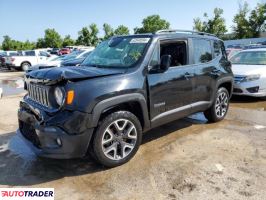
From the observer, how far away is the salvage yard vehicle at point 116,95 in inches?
145

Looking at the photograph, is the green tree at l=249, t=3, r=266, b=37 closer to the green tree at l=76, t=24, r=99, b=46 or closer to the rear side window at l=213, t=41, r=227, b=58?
the green tree at l=76, t=24, r=99, b=46

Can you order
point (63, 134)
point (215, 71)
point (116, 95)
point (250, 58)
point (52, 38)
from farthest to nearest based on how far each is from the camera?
point (52, 38), point (250, 58), point (215, 71), point (116, 95), point (63, 134)

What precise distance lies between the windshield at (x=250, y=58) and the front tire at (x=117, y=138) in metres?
6.13

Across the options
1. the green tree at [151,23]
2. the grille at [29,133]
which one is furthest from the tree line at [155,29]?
the grille at [29,133]

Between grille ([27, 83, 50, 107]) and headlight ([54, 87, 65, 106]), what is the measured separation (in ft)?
0.55

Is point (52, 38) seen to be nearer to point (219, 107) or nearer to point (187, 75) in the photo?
point (219, 107)

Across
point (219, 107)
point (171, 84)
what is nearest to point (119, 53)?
point (171, 84)

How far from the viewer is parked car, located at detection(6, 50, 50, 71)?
22328 millimetres

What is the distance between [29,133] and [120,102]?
1340 mm

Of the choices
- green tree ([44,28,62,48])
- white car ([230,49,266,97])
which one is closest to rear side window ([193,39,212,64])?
white car ([230,49,266,97])

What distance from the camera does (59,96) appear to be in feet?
12.4

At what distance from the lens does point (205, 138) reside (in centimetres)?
531

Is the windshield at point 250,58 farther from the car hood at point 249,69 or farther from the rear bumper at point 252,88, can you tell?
the rear bumper at point 252,88

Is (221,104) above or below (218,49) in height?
below
